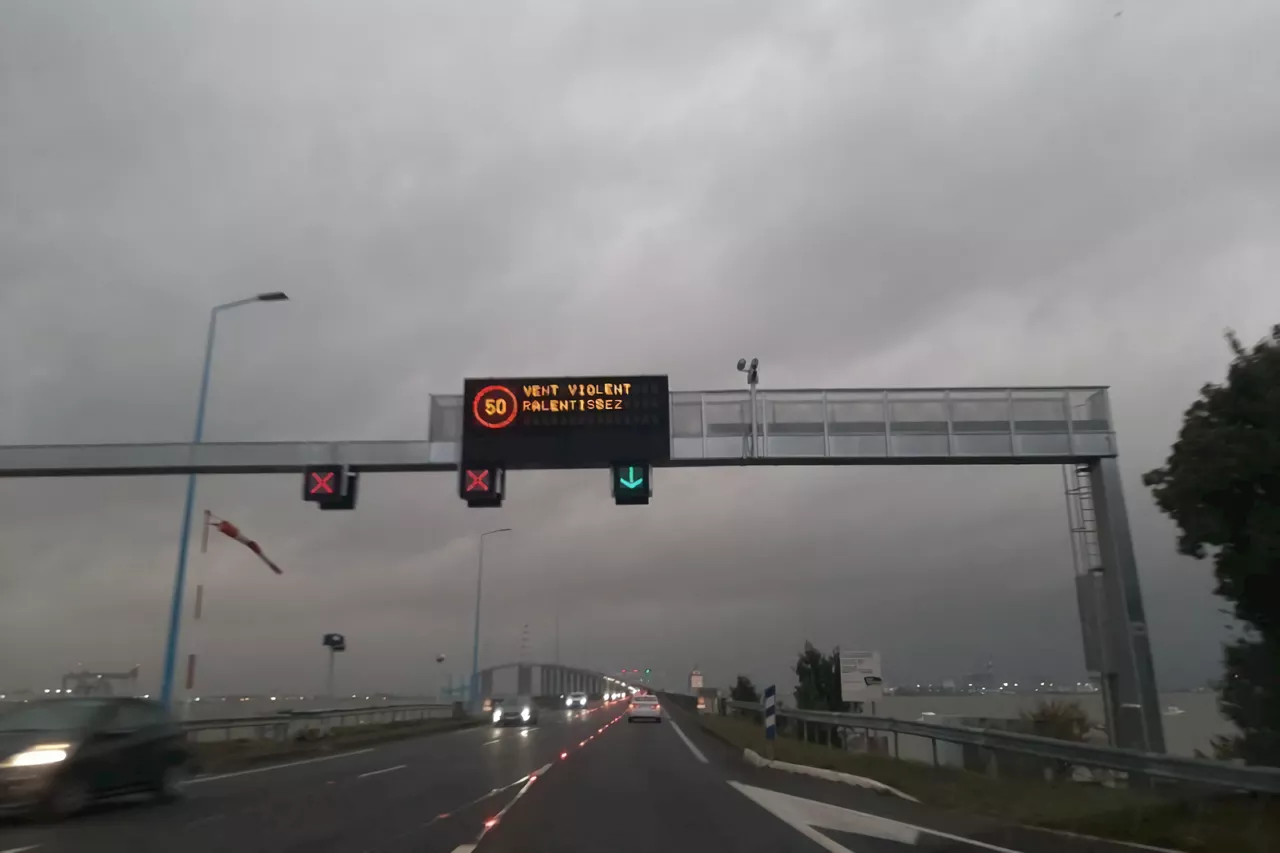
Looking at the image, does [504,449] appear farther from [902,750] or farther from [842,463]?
[902,750]

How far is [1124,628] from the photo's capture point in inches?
855

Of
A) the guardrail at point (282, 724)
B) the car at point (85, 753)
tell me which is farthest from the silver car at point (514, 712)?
the car at point (85, 753)

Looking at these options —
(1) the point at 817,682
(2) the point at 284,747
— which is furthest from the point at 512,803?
(1) the point at 817,682

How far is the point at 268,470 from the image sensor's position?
23.3 metres

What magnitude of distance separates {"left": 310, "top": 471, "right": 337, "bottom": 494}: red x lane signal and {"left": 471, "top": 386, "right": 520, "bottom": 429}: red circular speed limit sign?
3630 mm

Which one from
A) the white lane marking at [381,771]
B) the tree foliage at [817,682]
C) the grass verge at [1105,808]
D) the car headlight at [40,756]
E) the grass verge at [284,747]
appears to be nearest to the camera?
the grass verge at [1105,808]

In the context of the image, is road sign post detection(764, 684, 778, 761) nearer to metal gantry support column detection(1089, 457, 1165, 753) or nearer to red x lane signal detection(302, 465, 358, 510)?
metal gantry support column detection(1089, 457, 1165, 753)

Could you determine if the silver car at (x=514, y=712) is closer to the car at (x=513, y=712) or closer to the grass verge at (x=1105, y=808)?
the car at (x=513, y=712)

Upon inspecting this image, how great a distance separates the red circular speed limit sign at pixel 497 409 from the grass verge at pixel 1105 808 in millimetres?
10387

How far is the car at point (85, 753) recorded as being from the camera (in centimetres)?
1317

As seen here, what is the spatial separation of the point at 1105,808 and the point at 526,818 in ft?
24.4

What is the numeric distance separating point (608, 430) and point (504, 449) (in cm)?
240

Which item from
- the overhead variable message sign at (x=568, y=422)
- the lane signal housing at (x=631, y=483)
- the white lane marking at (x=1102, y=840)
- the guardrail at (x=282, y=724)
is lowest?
the white lane marking at (x=1102, y=840)

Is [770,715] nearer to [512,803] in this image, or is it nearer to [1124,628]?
[1124,628]
